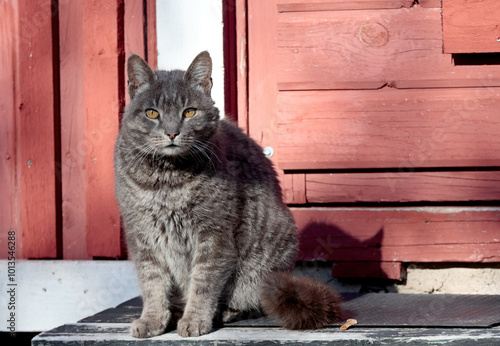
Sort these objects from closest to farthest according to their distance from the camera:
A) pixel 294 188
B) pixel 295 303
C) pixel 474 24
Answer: pixel 295 303 → pixel 474 24 → pixel 294 188

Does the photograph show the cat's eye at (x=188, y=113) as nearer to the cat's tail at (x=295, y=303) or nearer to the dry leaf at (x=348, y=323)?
the cat's tail at (x=295, y=303)

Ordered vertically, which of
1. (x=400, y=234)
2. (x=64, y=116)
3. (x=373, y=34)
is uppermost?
(x=373, y=34)

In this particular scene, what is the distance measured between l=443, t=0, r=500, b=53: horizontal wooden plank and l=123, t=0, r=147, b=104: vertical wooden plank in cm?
170

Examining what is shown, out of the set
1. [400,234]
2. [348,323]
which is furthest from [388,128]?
[348,323]

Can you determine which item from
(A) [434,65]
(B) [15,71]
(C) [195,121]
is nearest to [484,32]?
(A) [434,65]

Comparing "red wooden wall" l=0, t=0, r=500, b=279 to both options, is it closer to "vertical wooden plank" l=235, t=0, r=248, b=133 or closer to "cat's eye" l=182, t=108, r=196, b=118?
"vertical wooden plank" l=235, t=0, r=248, b=133

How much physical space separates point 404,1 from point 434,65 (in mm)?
397

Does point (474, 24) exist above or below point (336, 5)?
below

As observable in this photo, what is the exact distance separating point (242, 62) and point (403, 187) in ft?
3.86

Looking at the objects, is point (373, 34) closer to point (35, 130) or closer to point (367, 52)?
point (367, 52)

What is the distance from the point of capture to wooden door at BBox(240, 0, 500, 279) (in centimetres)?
316

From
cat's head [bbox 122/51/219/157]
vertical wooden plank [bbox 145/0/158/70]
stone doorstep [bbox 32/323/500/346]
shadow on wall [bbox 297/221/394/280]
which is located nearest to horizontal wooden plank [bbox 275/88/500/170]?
shadow on wall [bbox 297/221/394/280]

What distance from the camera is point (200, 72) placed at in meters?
2.36

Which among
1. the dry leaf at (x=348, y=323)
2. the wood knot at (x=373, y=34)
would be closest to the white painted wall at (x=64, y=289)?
the dry leaf at (x=348, y=323)
